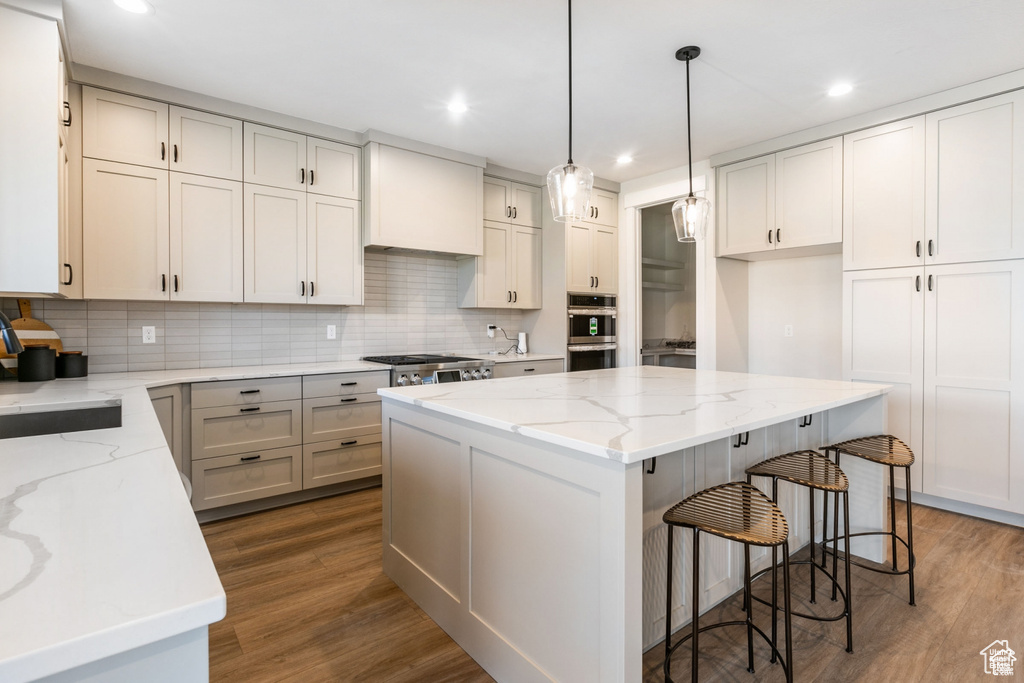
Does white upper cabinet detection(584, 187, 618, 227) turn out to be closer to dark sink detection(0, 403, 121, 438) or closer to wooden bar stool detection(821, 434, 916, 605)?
wooden bar stool detection(821, 434, 916, 605)

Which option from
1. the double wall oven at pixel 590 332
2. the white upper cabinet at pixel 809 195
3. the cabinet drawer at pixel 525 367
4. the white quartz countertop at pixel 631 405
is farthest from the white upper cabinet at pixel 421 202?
the white upper cabinet at pixel 809 195

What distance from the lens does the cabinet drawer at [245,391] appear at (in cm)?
289

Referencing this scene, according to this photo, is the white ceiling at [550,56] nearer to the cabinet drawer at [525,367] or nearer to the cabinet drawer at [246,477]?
the cabinet drawer at [525,367]

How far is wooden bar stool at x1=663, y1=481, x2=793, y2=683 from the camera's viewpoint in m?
1.42

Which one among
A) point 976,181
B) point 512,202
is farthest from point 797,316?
point 512,202

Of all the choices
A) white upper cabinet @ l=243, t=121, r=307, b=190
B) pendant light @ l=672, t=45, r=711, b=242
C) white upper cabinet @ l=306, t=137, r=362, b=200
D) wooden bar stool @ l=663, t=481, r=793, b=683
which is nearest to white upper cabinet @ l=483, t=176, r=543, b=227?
white upper cabinet @ l=306, t=137, r=362, b=200

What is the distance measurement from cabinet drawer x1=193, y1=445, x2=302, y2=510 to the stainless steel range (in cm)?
78

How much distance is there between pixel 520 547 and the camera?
160 cm

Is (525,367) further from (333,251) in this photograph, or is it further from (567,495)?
(567,495)

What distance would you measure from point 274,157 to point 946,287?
165 inches

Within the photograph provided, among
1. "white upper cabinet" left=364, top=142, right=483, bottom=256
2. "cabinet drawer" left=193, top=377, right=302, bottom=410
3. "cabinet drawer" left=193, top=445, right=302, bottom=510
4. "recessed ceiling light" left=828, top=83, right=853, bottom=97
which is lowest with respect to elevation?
"cabinet drawer" left=193, top=445, right=302, bottom=510

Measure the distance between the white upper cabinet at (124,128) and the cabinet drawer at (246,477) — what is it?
1739 millimetres

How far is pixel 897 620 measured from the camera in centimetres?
198

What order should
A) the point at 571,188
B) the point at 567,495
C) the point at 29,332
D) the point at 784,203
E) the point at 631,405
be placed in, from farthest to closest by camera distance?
the point at 784,203 < the point at 29,332 < the point at 571,188 < the point at 631,405 < the point at 567,495
